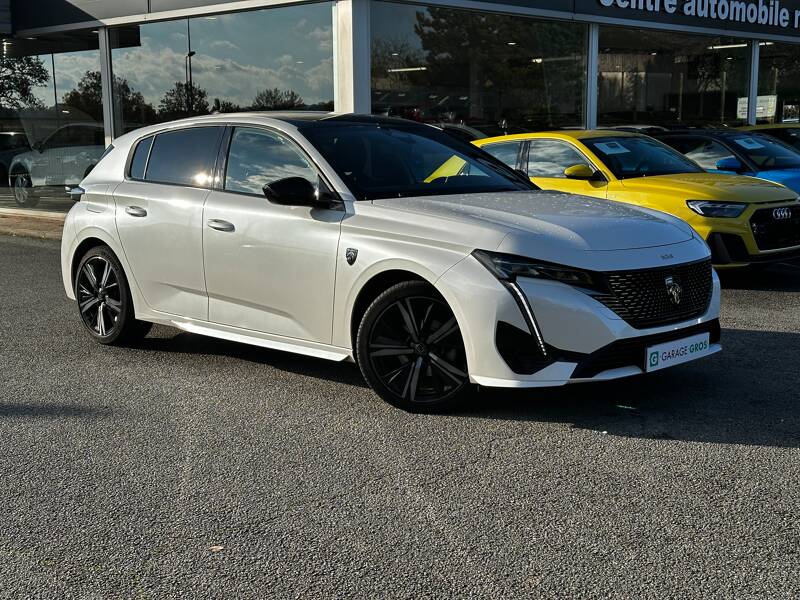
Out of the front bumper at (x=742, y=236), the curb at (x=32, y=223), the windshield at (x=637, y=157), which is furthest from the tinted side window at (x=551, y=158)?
the curb at (x=32, y=223)

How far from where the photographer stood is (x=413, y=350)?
17.1 feet

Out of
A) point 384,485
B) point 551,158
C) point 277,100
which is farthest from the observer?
point 277,100

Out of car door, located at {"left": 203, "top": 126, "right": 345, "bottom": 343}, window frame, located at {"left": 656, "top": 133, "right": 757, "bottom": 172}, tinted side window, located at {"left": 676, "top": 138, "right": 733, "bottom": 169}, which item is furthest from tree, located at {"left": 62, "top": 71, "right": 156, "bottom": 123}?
car door, located at {"left": 203, "top": 126, "right": 345, "bottom": 343}

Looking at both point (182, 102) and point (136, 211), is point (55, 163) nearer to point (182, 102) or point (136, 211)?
point (182, 102)

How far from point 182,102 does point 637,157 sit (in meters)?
8.67

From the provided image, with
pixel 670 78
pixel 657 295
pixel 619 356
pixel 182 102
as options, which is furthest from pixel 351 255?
pixel 670 78

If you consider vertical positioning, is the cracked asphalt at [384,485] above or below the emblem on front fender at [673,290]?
below

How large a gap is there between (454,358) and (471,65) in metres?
11.0

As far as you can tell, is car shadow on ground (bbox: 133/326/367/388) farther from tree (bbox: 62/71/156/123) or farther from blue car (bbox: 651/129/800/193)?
tree (bbox: 62/71/156/123)

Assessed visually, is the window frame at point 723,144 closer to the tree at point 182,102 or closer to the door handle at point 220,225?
the door handle at point 220,225

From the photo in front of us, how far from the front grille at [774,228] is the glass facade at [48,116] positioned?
12489 millimetres

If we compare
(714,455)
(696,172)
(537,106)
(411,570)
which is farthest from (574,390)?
Answer: (537,106)

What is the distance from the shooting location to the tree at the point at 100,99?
16.8 meters

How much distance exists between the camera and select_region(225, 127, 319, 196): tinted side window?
5914 mm
